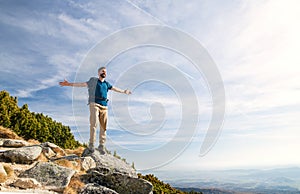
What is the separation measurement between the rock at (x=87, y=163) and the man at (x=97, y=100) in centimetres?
66

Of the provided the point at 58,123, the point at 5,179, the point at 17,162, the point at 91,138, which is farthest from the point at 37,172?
the point at 58,123

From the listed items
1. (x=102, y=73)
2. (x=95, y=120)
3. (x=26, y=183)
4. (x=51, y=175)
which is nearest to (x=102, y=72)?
(x=102, y=73)

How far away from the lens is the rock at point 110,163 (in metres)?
11.5

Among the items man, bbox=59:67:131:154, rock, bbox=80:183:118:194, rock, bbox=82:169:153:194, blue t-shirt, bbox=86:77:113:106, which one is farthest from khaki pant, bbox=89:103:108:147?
rock, bbox=80:183:118:194

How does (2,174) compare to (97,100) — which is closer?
(2,174)

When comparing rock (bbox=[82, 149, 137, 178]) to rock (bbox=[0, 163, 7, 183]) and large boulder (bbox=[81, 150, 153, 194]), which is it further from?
rock (bbox=[0, 163, 7, 183])

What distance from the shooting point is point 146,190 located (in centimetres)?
1006

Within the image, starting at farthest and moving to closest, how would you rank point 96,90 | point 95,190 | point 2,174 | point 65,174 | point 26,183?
point 96,90
point 65,174
point 95,190
point 2,174
point 26,183

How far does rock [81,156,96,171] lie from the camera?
35.8 feet

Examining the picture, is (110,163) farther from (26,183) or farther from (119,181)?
(26,183)

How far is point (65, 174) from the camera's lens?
9234 millimetres

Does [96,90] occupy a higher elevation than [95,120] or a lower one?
higher

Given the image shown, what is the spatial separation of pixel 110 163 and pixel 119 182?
6.28ft

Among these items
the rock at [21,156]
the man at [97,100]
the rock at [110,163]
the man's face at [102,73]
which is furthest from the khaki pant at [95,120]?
the rock at [21,156]
